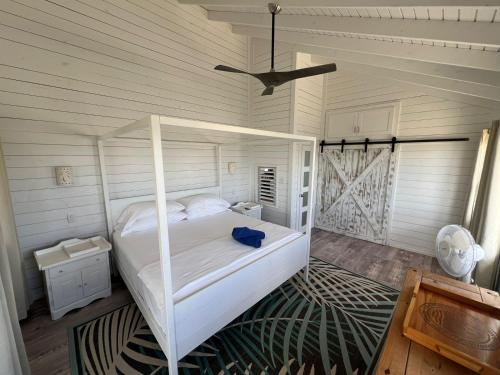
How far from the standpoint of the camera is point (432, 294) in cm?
140

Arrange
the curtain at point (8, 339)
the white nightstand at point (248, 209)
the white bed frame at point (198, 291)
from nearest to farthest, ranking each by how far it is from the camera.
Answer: the curtain at point (8, 339) → the white bed frame at point (198, 291) → the white nightstand at point (248, 209)

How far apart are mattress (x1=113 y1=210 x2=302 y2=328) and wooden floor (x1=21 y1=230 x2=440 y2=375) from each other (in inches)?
22.7

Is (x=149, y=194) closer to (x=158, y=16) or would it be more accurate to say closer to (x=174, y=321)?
(x=174, y=321)

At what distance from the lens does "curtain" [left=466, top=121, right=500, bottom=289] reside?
2262mm

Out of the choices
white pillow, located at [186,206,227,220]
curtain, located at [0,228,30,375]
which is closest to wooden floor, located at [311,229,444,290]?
white pillow, located at [186,206,227,220]

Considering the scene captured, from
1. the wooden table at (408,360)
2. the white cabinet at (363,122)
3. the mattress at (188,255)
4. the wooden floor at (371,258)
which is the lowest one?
the wooden floor at (371,258)

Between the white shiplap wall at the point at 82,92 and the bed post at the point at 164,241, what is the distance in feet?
6.47

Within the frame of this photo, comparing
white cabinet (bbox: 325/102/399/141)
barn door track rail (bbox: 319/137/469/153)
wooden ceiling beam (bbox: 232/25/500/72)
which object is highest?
wooden ceiling beam (bbox: 232/25/500/72)

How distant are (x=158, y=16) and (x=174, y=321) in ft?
12.7

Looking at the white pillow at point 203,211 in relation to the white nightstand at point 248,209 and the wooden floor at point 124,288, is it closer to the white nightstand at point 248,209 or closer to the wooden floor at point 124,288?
the white nightstand at point 248,209

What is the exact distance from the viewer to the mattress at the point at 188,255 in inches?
67.0

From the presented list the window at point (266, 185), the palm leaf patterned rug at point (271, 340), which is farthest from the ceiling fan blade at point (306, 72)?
the palm leaf patterned rug at point (271, 340)

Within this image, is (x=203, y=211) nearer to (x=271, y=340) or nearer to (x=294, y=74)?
(x=271, y=340)

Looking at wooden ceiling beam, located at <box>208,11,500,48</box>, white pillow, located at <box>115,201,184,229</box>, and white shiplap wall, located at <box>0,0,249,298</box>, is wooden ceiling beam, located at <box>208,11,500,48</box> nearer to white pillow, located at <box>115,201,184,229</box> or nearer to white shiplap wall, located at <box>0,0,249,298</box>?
white shiplap wall, located at <box>0,0,249,298</box>
